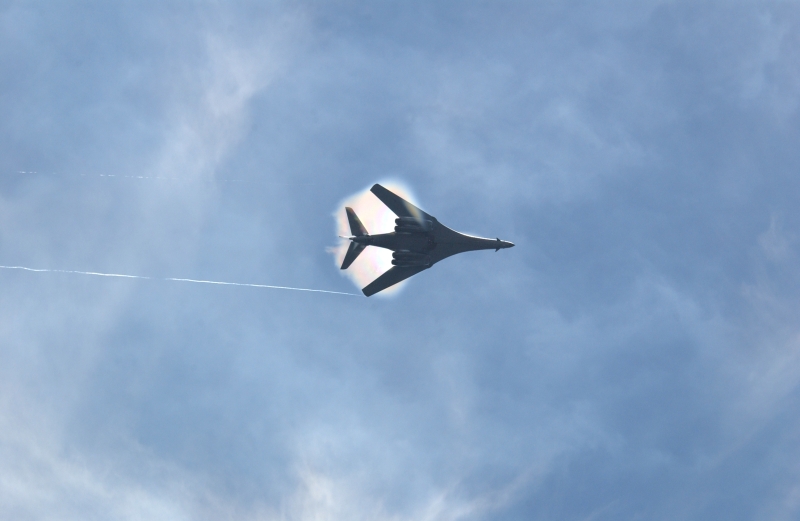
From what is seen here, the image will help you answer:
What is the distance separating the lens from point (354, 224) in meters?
107

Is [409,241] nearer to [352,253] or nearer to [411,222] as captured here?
[411,222]

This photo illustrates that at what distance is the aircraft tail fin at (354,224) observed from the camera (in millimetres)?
106750

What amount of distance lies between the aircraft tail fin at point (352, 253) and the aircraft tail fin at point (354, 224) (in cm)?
199

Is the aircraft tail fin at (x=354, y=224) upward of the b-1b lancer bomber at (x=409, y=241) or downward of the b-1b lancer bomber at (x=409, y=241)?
upward

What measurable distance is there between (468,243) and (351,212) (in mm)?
19399

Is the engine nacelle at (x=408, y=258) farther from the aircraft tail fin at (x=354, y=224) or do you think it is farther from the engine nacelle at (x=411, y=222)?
the aircraft tail fin at (x=354, y=224)

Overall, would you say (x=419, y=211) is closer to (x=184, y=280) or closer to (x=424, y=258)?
(x=424, y=258)

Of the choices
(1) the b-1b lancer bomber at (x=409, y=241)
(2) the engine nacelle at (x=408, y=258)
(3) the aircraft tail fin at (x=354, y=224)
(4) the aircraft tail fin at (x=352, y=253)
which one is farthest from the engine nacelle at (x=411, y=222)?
(4) the aircraft tail fin at (x=352, y=253)

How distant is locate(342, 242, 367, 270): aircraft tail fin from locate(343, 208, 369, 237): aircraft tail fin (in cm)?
199

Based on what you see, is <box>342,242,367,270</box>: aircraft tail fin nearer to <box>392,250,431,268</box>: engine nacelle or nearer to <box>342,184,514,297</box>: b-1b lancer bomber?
<box>342,184,514,297</box>: b-1b lancer bomber

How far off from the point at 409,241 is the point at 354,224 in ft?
29.7

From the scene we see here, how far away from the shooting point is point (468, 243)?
109312 mm

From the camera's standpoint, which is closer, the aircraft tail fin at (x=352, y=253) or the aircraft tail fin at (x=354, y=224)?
the aircraft tail fin at (x=352, y=253)

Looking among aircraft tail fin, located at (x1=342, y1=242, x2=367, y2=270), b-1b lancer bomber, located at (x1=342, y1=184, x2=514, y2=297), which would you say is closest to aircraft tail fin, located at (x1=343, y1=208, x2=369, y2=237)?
b-1b lancer bomber, located at (x1=342, y1=184, x2=514, y2=297)
